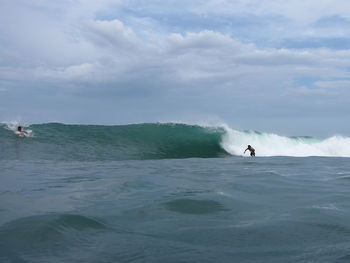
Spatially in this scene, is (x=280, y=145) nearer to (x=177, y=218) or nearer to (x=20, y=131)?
(x=20, y=131)

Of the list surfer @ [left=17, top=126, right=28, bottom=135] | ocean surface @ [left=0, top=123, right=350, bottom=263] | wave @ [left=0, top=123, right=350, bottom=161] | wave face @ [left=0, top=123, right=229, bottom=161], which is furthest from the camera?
surfer @ [left=17, top=126, right=28, bottom=135]

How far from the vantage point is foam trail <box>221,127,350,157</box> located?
26538mm

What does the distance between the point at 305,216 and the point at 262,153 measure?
75.4 ft

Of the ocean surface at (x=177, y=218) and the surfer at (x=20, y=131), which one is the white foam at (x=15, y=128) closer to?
the surfer at (x=20, y=131)

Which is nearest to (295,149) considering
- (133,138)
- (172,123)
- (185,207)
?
(172,123)

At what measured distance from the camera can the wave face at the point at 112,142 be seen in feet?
58.9

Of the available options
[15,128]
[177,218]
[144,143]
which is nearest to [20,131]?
[15,128]

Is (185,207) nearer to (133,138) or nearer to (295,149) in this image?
(133,138)

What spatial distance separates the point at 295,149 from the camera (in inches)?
1113

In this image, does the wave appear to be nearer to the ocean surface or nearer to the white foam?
the white foam

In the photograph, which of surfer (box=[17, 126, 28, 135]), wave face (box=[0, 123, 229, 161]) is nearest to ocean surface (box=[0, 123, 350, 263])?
wave face (box=[0, 123, 229, 161])

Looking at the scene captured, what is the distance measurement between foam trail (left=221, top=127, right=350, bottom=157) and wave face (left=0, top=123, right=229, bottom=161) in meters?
1.07

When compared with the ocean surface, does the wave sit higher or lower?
higher

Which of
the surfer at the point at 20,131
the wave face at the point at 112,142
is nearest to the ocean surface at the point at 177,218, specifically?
the wave face at the point at 112,142
